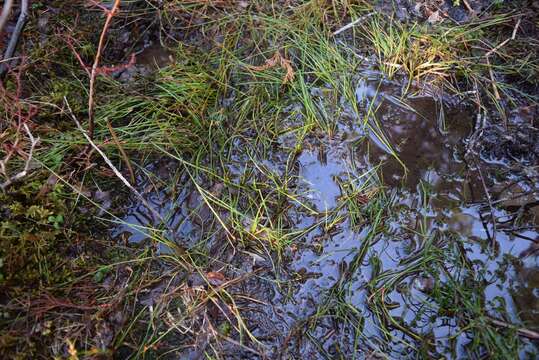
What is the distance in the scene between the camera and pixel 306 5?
3.24 m

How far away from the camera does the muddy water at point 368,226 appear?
7.06ft

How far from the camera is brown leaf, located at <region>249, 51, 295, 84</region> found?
2.86 metres

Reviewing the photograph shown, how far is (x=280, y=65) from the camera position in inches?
118

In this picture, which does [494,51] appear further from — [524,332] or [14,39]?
[14,39]

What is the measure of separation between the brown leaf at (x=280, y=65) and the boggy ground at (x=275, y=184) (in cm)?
2

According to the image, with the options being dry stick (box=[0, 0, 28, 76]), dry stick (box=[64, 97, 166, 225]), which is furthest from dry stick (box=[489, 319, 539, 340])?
dry stick (box=[0, 0, 28, 76])

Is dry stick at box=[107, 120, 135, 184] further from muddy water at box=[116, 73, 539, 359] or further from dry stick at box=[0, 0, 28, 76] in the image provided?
dry stick at box=[0, 0, 28, 76]

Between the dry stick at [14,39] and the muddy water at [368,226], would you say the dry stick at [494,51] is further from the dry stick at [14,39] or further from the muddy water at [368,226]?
the dry stick at [14,39]

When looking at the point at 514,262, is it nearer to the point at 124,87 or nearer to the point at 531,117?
the point at 531,117

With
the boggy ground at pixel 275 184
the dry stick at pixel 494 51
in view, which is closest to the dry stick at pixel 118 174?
the boggy ground at pixel 275 184

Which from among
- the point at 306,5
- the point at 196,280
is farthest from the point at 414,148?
the point at 196,280

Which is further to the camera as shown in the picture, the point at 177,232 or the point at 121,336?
the point at 177,232

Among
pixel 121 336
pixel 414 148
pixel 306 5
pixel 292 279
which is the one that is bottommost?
pixel 121 336

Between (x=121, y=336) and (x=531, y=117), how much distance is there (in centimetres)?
287
